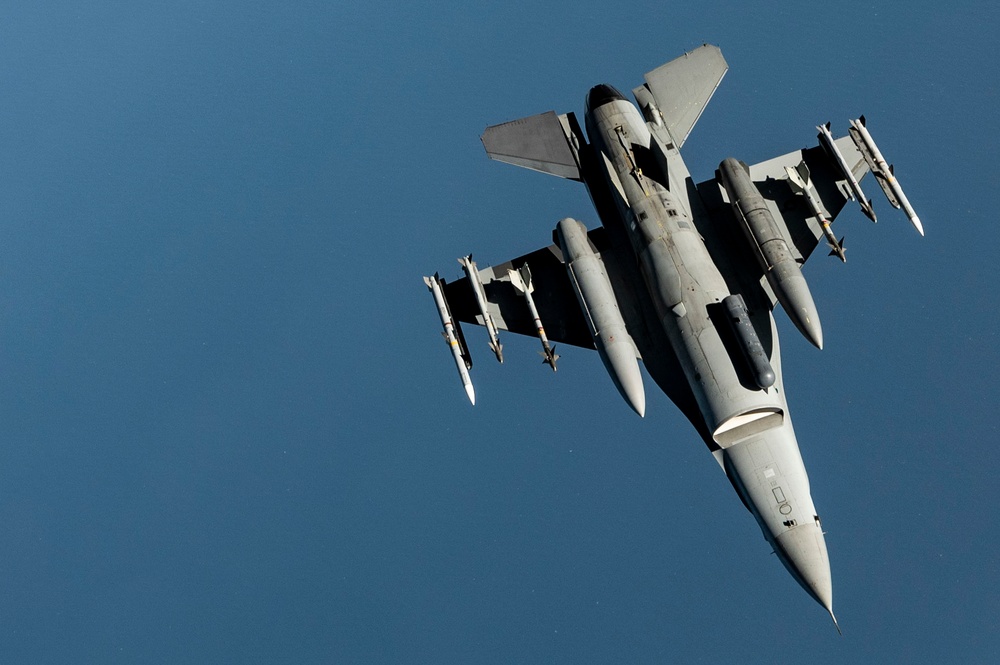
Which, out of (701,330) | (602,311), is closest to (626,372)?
(602,311)

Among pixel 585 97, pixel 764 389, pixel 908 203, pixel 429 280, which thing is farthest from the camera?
pixel 585 97

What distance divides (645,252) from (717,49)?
10.0 m

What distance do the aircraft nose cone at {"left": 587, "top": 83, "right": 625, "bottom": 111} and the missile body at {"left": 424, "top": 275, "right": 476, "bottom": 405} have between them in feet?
28.0

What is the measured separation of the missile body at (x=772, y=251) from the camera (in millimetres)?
28969

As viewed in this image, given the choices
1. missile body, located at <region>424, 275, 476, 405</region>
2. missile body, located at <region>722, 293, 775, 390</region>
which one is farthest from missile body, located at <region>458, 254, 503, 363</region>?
missile body, located at <region>722, 293, 775, 390</region>

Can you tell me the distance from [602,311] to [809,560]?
9.38m

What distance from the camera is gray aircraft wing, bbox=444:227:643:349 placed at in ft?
110

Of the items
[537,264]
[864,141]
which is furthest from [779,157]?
[537,264]

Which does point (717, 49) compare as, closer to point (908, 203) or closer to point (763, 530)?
point (908, 203)

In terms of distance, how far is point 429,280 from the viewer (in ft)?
108

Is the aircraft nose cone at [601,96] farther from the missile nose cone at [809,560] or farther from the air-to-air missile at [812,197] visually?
the missile nose cone at [809,560]

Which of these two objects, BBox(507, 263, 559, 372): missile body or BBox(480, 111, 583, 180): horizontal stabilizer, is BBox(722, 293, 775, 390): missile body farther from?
BBox(480, 111, 583, 180): horizontal stabilizer

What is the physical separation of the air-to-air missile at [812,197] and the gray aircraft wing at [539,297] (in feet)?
21.4

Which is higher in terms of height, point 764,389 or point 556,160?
point 556,160
